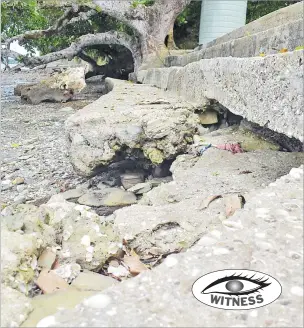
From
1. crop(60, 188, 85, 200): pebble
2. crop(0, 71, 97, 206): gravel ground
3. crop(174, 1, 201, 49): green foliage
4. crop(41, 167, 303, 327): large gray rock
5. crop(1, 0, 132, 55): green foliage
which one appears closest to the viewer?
crop(41, 167, 303, 327): large gray rock

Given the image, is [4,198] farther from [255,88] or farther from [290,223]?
[290,223]

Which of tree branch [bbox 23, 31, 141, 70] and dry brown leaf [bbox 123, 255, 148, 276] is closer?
dry brown leaf [bbox 123, 255, 148, 276]

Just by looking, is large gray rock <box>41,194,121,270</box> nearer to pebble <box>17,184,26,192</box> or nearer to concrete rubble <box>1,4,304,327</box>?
concrete rubble <box>1,4,304,327</box>

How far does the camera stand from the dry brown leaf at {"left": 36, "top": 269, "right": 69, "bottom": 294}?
5.11 feet

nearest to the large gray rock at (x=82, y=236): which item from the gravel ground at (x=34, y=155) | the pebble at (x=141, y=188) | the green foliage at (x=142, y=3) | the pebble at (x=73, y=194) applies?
the pebble at (x=141, y=188)

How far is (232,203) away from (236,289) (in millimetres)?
1009

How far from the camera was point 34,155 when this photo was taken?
5.54 meters

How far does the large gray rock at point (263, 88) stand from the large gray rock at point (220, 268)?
1.68 feet

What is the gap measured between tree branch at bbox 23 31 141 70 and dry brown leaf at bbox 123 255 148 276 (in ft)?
33.5

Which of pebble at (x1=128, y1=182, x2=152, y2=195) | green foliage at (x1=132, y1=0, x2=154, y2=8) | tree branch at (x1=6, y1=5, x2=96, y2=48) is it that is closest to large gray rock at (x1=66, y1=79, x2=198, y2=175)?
pebble at (x1=128, y1=182, x2=152, y2=195)

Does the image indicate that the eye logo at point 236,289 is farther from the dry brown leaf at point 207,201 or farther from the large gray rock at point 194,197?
the dry brown leaf at point 207,201

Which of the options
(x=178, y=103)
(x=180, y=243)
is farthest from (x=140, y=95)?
(x=180, y=243)

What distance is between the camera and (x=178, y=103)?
12.7ft

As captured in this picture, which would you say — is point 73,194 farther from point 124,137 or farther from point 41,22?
point 41,22
